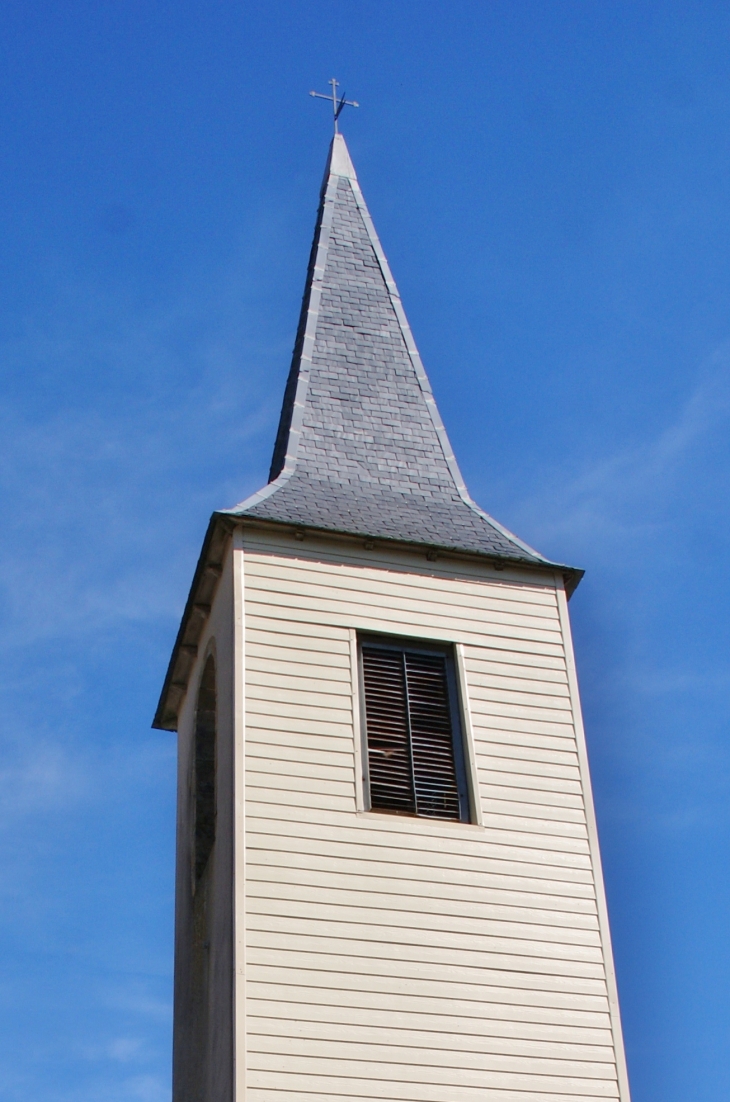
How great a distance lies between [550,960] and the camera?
17.0 meters

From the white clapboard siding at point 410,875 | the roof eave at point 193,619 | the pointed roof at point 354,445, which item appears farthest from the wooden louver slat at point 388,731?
the roof eave at point 193,619

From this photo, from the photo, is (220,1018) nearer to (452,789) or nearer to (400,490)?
(452,789)

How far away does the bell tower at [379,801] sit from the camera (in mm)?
15914

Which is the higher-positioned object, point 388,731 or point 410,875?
point 388,731

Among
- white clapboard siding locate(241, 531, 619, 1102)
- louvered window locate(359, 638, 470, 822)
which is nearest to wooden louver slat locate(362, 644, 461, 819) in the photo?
louvered window locate(359, 638, 470, 822)

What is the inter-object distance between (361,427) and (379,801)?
→ 19.0ft

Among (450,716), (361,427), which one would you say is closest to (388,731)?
(450,716)

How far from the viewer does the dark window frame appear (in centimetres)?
1766

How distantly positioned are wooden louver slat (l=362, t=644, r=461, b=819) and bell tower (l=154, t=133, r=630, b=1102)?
24 millimetres

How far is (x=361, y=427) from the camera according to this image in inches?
854

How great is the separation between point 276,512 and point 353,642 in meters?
1.88

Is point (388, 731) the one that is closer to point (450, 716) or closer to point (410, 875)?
point (450, 716)

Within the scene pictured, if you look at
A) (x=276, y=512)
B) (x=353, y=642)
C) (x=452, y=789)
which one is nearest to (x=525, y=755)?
(x=452, y=789)

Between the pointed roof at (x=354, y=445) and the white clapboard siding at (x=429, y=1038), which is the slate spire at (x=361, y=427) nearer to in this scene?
the pointed roof at (x=354, y=445)
